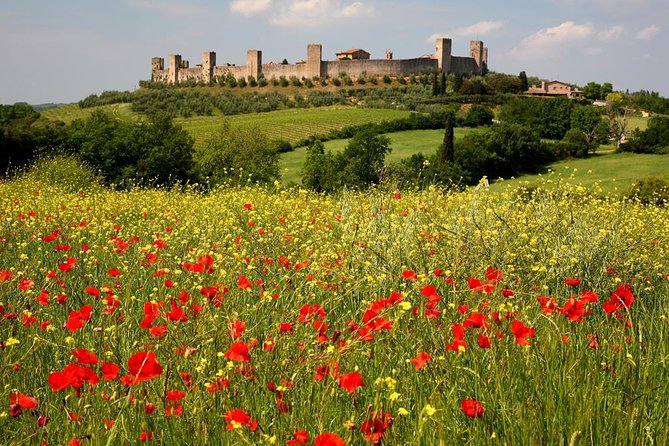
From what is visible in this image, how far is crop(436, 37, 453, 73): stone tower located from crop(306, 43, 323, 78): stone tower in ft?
71.0

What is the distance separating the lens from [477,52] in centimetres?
12188

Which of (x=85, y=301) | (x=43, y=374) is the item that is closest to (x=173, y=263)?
(x=85, y=301)

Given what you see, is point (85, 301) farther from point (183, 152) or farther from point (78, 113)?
point (78, 113)

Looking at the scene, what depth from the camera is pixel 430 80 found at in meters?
105

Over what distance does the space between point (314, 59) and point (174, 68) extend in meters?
32.7

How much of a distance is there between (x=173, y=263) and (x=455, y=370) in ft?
10.3

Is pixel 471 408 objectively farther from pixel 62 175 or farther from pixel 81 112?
pixel 81 112

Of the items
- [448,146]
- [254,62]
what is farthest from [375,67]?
[448,146]

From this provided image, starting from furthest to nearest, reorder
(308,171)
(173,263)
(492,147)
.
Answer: (492,147) < (308,171) < (173,263)

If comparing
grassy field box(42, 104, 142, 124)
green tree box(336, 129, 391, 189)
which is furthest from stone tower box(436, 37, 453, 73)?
green tree box(336, 129, 391, 189)

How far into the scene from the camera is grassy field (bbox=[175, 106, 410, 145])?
2504 inches

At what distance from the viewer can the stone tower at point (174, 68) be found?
126 meters

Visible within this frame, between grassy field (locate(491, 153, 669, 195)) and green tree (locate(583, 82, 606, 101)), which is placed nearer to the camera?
grassy field (locate(491, 153, 669, 195))

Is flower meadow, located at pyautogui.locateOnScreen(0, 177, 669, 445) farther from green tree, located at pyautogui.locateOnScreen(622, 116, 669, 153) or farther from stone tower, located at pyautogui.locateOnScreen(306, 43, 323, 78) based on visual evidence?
stone tower, located at pyautogui.locateOnScreen(306, 43, 323, 78)
